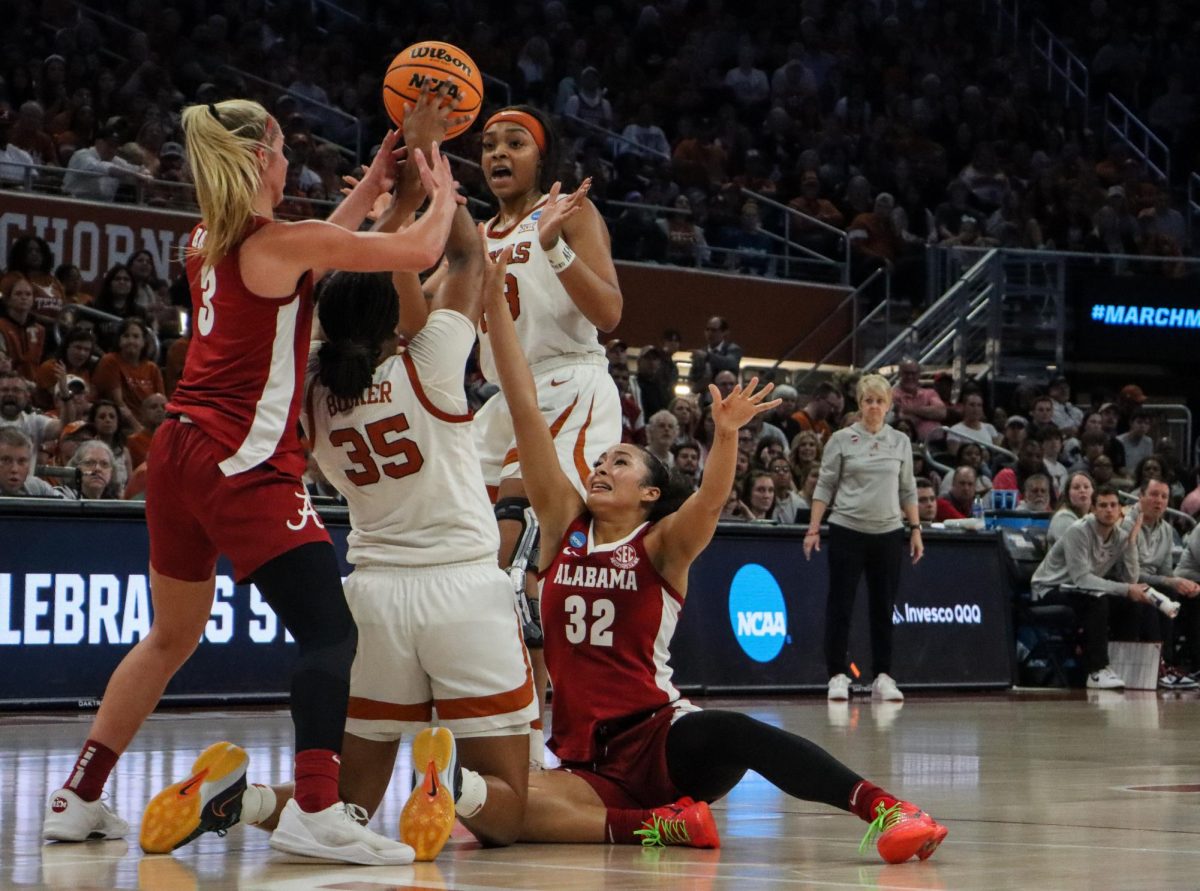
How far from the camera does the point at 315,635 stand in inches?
177

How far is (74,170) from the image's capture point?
15320mm

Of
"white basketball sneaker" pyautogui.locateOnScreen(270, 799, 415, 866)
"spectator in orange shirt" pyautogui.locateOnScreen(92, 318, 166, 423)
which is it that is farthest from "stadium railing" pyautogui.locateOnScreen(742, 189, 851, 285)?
"white basketball sneaker" pyautogui.locateOnScreen(270, 799, 415, 866)

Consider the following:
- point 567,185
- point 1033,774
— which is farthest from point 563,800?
point 567,185

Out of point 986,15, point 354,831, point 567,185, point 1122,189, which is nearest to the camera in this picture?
point 354,831

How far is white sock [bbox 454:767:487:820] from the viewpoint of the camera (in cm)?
461

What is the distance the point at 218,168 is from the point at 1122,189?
21.1 metres

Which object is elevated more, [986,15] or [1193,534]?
[986,15]

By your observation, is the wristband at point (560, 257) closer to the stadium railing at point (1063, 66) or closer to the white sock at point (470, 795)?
the white sock at point (470, 795)

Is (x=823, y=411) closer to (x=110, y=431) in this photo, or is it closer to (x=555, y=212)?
(x=110, y=431)

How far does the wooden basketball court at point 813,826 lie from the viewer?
4250mm

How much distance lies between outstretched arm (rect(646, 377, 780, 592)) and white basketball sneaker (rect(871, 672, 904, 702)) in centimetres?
696

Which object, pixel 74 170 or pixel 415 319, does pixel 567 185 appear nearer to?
pixel 74 170

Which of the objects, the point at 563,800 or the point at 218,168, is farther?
the point at 563,800

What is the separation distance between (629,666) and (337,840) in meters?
1.05
